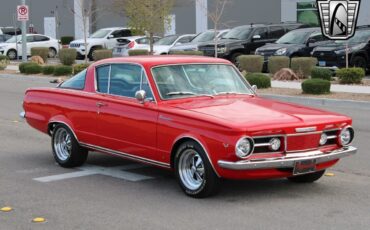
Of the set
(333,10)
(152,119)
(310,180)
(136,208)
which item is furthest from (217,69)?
(333,10)

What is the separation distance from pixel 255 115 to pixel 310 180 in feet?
4.33

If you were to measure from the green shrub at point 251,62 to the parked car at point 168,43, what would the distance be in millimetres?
7884

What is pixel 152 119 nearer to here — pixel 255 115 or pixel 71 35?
Result: pixel 255 115

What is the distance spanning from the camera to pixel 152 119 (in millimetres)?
7273

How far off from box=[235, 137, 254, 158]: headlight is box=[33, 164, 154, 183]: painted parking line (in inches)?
74.4

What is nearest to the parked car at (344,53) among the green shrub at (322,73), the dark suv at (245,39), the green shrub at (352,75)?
the green shrub at (352,75)

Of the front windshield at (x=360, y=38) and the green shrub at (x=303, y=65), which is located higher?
the front windshield at (x=360, y=38)

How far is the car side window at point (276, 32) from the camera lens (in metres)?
28.6

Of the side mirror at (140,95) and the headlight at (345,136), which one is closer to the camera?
the headlight at (345,136)

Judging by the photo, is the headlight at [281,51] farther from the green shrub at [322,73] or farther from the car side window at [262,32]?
the green shrub at [322,73]

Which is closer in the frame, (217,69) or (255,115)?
(255,115)

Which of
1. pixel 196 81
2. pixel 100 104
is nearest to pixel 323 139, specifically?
pixel 196 81

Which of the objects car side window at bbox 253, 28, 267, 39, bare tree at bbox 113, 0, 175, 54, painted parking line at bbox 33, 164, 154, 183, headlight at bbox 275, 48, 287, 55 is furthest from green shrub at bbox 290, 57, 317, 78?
painted parking line at bbox 33, 164, 154, 183

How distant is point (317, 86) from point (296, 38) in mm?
7849
